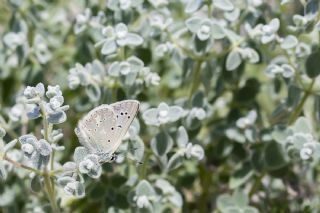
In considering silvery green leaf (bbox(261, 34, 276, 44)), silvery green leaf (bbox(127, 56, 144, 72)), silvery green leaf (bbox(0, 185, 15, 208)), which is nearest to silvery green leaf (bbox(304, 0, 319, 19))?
silvery green leaf (bbox(261, 34, 276, 44))

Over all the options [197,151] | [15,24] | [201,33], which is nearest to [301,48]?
[201,33]

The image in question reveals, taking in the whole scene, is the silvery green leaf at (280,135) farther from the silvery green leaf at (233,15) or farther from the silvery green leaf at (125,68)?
the silvery green leaf at (125,68)

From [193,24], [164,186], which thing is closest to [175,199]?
[164,186]

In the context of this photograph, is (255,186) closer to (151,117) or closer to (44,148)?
(151,117)

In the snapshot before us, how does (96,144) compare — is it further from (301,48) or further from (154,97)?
(154,97)

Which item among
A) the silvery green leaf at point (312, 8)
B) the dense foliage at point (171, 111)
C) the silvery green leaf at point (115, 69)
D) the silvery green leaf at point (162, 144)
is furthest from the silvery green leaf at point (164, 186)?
the silvery green leaf at point (312, 8)

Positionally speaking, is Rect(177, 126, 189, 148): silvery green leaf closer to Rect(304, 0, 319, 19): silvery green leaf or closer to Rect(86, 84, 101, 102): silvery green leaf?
Rect(86, 84, 101, 102): silvery green leaf

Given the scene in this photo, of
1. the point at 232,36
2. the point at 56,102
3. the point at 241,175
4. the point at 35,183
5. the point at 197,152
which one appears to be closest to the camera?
the point at 56,102

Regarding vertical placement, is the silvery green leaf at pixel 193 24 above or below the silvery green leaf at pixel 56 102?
above
